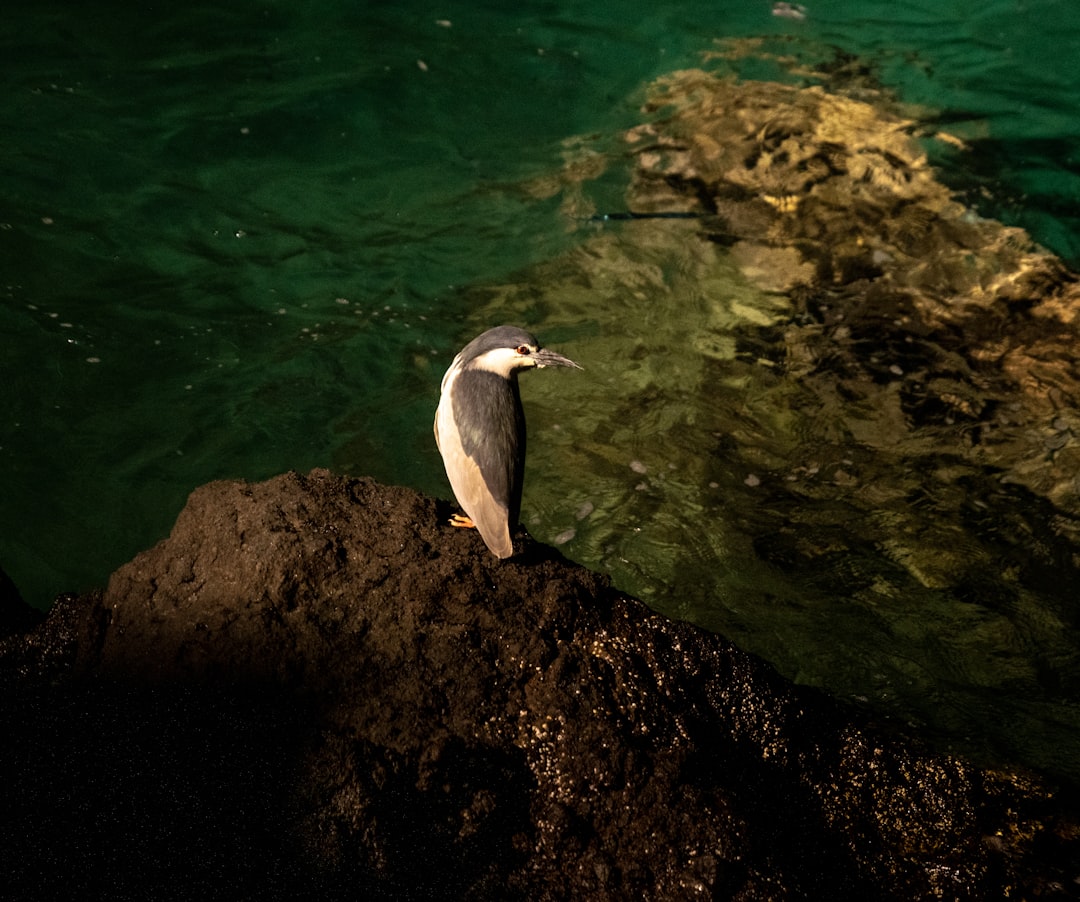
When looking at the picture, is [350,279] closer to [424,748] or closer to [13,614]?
[13,614]

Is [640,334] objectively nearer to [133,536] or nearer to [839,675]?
[839,675]

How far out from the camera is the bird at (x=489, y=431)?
2.78m

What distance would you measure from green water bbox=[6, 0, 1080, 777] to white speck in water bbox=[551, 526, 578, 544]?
0.01m

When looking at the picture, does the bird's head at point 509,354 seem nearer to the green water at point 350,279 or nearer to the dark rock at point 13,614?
the dark rock at point 13,614

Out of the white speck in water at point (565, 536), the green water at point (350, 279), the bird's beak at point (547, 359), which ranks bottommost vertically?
the white speck in water at point (565, 536)

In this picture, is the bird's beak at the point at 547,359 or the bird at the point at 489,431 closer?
the bird at the point at 489,431

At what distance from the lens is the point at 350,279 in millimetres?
6961

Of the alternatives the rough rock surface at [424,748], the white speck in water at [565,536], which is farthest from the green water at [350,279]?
the rough rock surface at [424,748]

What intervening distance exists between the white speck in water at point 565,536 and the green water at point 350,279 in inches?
0.5

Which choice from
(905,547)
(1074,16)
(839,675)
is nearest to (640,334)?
(905,547)

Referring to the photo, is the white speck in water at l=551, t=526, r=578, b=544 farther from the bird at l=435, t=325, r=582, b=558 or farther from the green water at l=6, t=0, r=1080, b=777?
the bird at l=435, t=325, r=582, b=558

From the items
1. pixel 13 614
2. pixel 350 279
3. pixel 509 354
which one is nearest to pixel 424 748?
pixel 509 354

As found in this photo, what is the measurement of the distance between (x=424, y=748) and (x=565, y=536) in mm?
3317

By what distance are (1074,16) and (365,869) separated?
10278 mm
